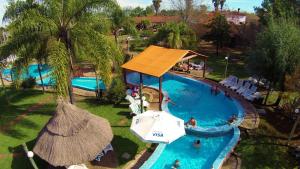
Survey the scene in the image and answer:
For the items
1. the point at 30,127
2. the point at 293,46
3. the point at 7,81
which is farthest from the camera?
the point at 7,81

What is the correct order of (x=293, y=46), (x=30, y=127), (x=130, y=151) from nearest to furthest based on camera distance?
(x=130, y=151) → (x=30, y=127) → (x=293, y=46)

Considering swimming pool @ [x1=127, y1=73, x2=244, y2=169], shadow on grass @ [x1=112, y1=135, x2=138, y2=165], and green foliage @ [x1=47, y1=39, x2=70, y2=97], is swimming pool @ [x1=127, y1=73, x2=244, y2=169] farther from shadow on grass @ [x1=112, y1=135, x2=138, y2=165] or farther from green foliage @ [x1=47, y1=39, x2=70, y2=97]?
green foliage @ [x1=47, y1=39, x2=70, y2=97]

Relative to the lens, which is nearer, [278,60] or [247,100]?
[278,60]

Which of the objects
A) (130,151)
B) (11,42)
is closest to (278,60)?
(130,151)

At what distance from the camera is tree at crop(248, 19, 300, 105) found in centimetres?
1758

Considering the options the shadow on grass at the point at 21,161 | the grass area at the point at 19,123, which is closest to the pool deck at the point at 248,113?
the shadow on grass at the point at 21,161

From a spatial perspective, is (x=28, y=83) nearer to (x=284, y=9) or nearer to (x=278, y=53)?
(x=278, y=53)

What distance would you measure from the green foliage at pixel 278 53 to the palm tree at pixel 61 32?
1058cm

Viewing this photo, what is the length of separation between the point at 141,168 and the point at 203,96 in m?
11.8

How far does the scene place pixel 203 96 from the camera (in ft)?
76.2

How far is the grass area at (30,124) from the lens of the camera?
45.5 ft

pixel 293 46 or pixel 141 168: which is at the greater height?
pixel 293 46

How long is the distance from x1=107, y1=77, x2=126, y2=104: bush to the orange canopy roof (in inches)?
57.6

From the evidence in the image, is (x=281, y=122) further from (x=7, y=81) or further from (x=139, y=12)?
(x=139, y=12)
